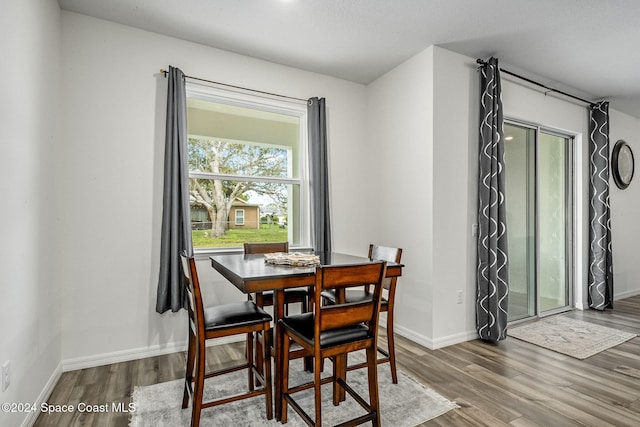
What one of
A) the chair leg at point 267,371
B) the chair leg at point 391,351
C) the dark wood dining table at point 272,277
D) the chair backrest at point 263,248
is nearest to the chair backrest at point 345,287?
the dark wood dining table at point 272,277

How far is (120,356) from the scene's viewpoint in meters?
2.73

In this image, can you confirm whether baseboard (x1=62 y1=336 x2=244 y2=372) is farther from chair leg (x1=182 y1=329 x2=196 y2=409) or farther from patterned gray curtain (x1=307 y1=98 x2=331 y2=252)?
patterned gray curtain (x1=307 y1=98 x2=331 y2=252)

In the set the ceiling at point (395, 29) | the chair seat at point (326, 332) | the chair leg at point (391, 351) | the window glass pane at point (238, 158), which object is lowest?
the chair leg at point (391, 351)

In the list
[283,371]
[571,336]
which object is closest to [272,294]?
[283,371]

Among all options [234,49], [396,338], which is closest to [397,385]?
[396,338]

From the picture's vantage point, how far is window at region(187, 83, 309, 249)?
3158mm

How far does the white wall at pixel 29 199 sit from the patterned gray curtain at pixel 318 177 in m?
2.06

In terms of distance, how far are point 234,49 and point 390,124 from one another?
5.46 feet

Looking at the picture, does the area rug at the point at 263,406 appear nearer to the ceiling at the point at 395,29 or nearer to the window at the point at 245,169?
the window at the point at 245,169

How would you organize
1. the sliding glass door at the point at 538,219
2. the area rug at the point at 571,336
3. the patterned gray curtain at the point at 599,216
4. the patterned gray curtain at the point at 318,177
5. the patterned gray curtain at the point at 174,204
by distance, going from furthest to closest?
the patterned gray curtain at the point at 599,216 < the sliding glass door at the point at 538,219 < the patterned gray curtain at the point at 318,177 < the area rug at the point at 571,336 < the patterned gray curtain at the point at 174,204

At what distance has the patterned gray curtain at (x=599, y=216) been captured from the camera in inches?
170

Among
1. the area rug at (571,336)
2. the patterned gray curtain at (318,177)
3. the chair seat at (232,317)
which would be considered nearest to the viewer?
the chair seat at (232,317)

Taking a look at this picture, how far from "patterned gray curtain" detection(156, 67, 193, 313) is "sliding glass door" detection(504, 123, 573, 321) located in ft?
10.3

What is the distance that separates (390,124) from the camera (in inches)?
142
